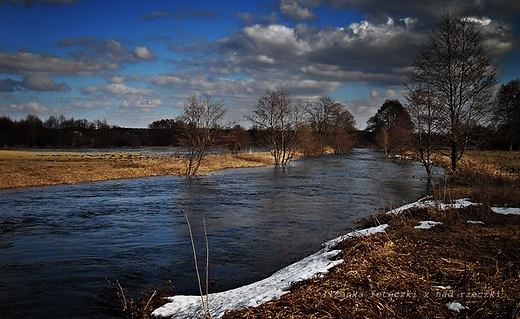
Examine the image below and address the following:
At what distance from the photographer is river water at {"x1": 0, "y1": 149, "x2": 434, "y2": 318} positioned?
6836 millimetres

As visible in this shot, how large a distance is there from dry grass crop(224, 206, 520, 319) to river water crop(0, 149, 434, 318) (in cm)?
240

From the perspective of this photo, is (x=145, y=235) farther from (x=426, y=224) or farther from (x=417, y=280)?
(x=417, y=280)

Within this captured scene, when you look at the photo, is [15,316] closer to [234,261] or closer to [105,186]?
[234,261]

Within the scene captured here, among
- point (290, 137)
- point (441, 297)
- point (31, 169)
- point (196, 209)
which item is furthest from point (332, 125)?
point (441, 297)

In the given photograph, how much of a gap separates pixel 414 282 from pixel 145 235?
8.22 m

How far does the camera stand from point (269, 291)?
17.0 ft

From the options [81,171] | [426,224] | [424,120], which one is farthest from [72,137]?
[426,224]

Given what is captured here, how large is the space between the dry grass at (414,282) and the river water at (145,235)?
2396 millimetres

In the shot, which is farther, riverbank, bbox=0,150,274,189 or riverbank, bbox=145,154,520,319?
riverbank, bbox=0,150,274,189

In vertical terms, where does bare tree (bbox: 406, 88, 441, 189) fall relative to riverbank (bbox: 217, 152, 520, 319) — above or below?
above

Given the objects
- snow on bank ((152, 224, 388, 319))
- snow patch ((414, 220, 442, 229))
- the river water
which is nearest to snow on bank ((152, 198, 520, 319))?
snow on bank ((152, 224, 388, 319))

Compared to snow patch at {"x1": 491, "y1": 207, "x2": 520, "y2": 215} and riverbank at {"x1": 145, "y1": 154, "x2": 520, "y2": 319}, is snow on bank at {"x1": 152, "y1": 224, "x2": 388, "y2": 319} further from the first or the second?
→ snow patch at {"x1": 491, "y1": 207, "x2": 520, "y2": 215}

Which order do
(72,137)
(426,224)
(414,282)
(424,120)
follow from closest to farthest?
(414,282) < (426,224) < (424,120) < (72,137)

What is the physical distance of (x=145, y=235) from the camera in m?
11.1
